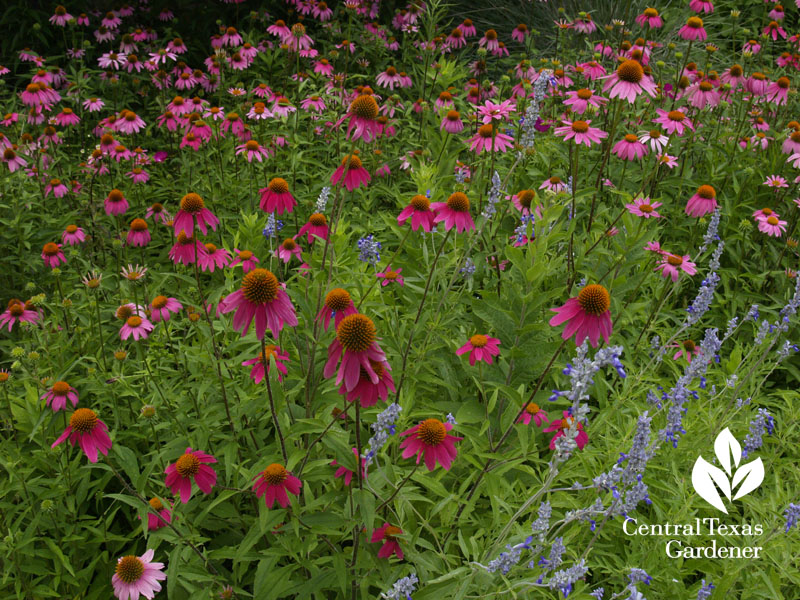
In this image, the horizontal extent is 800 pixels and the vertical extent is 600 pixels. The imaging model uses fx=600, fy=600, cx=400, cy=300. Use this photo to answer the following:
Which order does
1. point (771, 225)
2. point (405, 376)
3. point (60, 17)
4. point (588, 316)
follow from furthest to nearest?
point (60, 17), point (771, 225), point (405, 376), point (588, 316)

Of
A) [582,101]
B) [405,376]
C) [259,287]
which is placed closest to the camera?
[259,287]

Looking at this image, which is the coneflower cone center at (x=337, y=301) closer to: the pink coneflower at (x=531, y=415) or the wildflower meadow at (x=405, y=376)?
the wildflower meadow at (x=405, y=376)

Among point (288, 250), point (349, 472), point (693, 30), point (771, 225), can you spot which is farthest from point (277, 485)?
point (693, 30)

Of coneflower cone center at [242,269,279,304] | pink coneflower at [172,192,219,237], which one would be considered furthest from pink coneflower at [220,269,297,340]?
pink coneflower at [172,192,219,237]

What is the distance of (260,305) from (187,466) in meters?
0.59

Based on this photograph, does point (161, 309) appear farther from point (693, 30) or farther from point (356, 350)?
point (693, 30)

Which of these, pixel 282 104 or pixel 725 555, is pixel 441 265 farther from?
pixel 282 104

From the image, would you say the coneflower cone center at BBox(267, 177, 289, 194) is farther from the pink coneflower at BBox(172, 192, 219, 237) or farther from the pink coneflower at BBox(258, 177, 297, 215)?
the pink coneflower at BBox(172, 192, 219, 237)

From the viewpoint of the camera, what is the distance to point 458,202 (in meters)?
2.31

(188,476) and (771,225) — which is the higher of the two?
(771,225)

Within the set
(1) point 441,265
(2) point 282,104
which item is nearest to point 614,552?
(1) point 441,265

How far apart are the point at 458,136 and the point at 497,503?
391 centimetres

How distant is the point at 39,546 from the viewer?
Result: 2.37m

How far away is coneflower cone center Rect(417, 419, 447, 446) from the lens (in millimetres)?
1663
